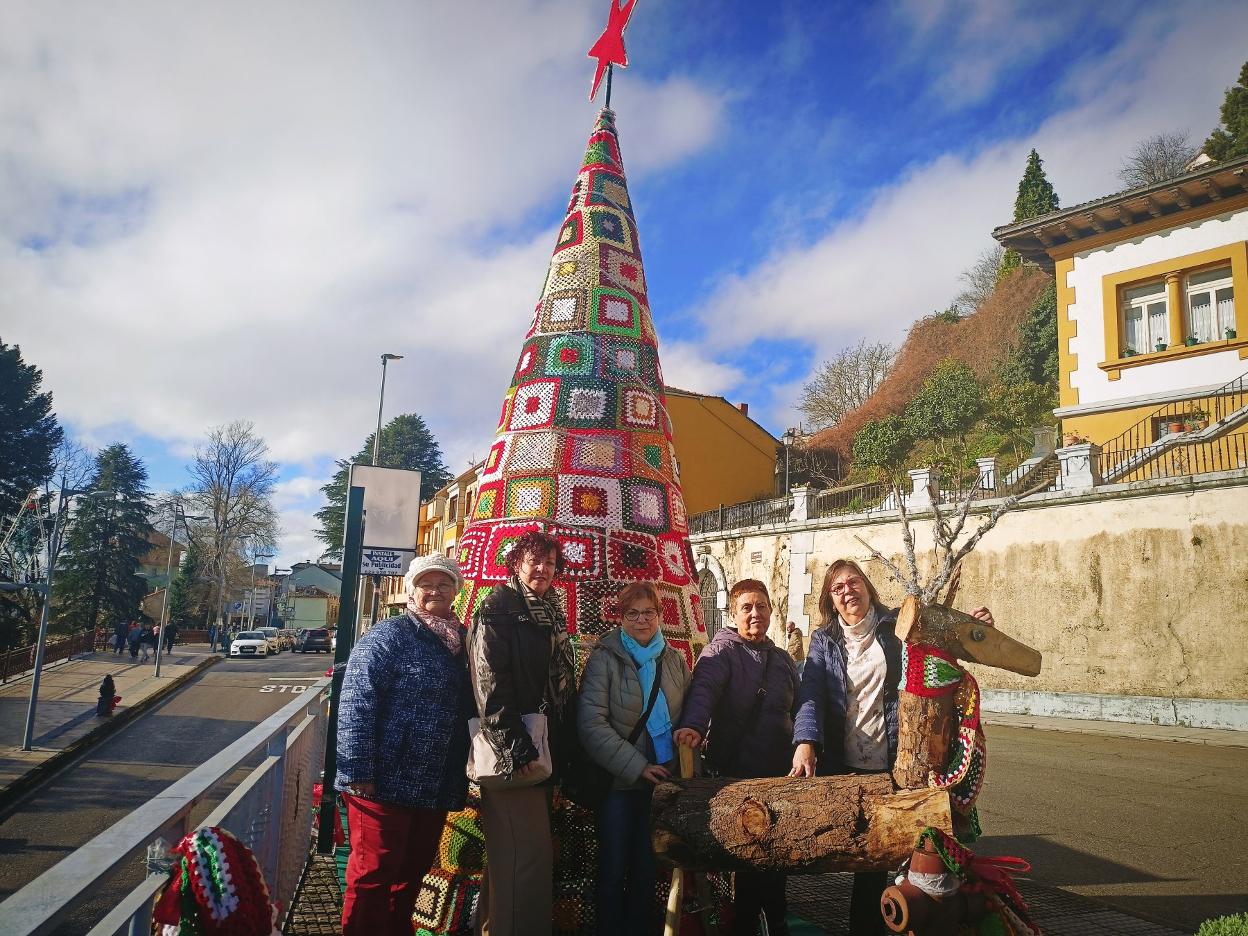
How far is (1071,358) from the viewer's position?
17.3m

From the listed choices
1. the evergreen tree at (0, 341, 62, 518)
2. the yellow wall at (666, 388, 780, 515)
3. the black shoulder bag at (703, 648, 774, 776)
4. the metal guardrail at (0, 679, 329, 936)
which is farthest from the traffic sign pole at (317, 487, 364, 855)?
the evergreen tree at (0, 341, 62, 518)

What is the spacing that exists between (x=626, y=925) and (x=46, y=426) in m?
33.4

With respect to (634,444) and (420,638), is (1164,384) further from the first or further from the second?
(420,638)

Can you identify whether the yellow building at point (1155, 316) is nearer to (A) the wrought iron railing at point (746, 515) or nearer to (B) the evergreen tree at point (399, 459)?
(A) the wrought iron railing at point (746, 515)

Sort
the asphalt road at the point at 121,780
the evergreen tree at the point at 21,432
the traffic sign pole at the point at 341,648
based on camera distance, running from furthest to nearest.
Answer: the evergreen tree at the point at 21,432, the asphalt road at the point at 121,780, the traffic sign pole at the point at 341,648

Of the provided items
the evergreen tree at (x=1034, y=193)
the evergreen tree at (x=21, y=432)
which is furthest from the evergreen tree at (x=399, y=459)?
the evergreen tree at (x=1034, y=193)

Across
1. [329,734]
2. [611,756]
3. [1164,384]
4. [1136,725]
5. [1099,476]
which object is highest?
[1164,384]

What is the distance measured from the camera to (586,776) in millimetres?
3107

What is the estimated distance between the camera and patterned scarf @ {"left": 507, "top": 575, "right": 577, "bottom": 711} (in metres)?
3.05

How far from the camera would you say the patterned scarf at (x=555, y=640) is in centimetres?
305

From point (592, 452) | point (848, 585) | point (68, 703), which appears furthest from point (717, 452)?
point (848, 585)

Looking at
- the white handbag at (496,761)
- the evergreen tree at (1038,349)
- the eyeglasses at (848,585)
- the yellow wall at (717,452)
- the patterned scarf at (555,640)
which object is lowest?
the white handbag at (496,761)

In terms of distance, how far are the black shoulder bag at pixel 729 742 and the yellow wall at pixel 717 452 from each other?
22.1 meters

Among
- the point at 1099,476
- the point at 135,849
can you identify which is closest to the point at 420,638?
the point at 135,849
